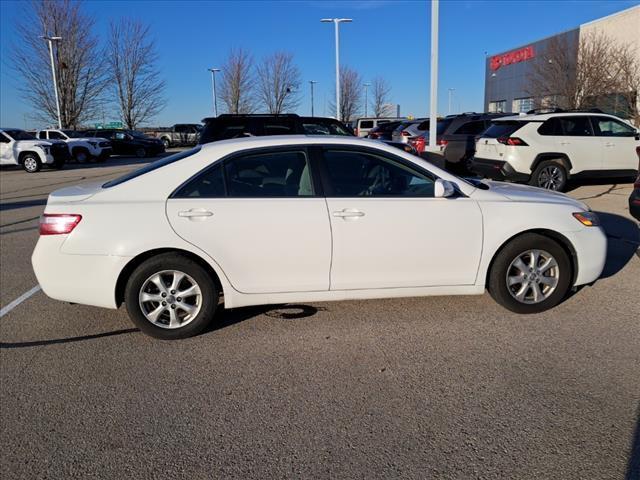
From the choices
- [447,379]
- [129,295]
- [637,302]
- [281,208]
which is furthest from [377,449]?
[637,302]

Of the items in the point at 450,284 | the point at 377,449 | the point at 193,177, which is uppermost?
the point at 193,177

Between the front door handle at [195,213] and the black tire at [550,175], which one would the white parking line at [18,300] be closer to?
the front door handle at [195,213]

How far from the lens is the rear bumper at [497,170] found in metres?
10.2

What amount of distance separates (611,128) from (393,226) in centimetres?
907

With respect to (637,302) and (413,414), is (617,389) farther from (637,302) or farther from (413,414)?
(637,302)

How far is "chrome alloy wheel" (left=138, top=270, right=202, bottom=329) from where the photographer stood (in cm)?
394

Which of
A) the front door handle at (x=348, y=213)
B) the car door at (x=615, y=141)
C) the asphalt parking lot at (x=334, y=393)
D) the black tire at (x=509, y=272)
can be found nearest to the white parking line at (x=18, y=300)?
the asphalt parking lot at (x=334, y=393)

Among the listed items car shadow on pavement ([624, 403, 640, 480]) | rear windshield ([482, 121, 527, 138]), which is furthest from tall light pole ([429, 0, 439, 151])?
car shadow on pavement ([624, 403, 640, 480])

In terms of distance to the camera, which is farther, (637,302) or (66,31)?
(66,31)

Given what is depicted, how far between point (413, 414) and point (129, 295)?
7.49 ft

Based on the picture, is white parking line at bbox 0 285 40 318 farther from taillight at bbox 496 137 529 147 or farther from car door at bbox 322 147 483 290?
taillight at bbox 496 137 529 147

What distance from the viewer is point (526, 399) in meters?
3.11

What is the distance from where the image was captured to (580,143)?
34.6 feet

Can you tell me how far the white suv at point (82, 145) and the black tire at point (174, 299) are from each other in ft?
83.4
